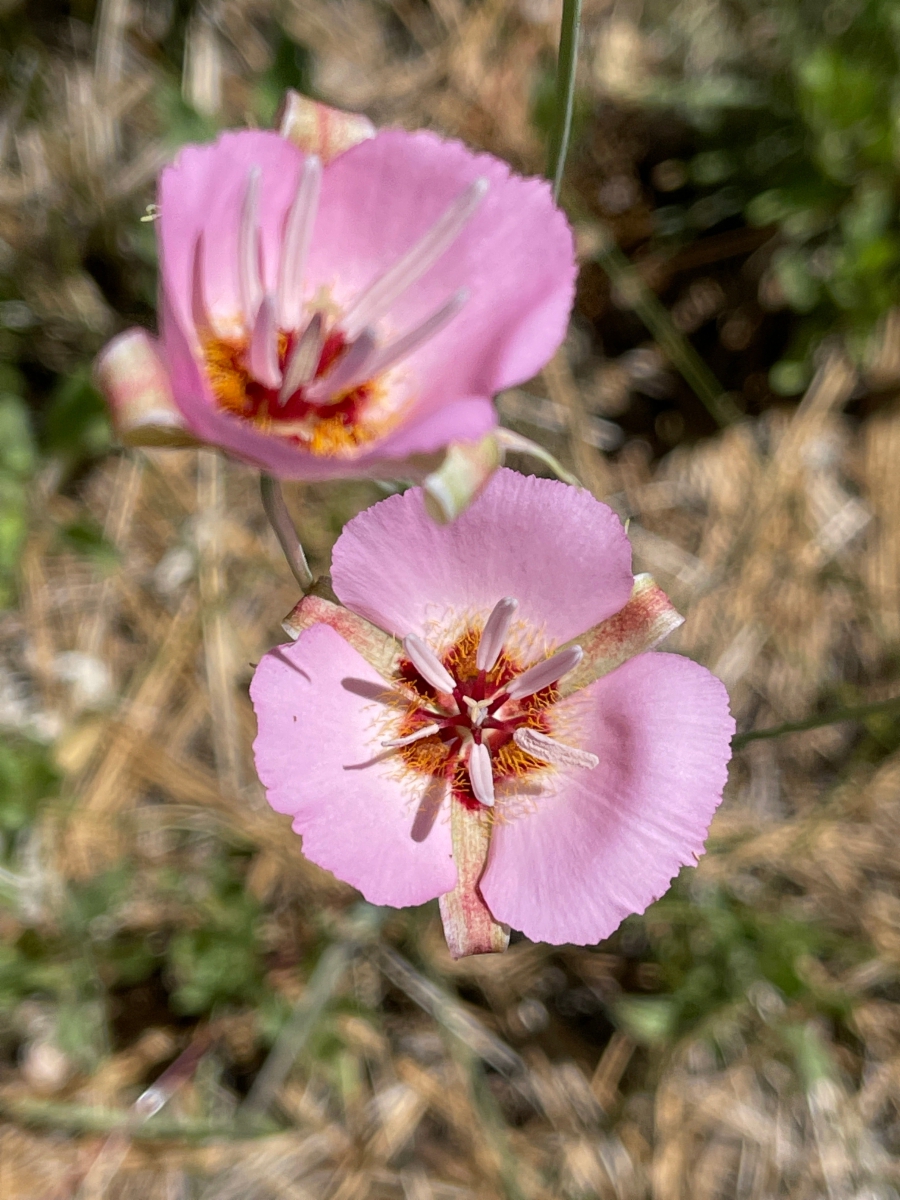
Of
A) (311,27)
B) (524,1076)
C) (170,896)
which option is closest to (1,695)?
(170,896)

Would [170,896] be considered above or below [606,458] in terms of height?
below

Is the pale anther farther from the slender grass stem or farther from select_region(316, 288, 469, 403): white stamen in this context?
the slender grass stem

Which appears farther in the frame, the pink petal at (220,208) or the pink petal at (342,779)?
the pink petal at (342,779)

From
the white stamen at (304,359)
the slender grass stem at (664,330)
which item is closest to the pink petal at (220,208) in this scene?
the white stamen at (304,359)

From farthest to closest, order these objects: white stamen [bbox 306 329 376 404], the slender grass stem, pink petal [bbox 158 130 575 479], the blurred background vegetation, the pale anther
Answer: the slender grass stem → the blurred background vegetation → the pale anther → white stamen [bbox 306 329 376 404] → pink petal [bbox 158 130 575 479]

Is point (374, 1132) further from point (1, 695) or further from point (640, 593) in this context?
point (640, 593)

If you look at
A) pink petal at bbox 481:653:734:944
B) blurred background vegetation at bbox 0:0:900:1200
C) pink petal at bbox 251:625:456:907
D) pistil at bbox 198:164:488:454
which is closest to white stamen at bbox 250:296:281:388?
pistil at bbox 198:164:488:454

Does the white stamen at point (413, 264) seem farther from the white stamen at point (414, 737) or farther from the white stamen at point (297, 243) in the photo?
the white stamen at point (414, 737)
